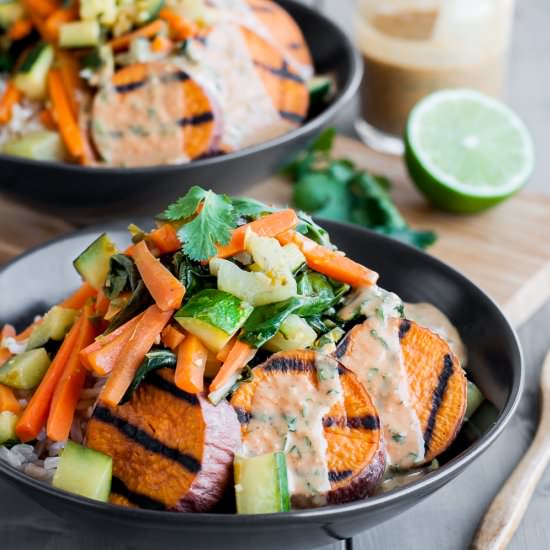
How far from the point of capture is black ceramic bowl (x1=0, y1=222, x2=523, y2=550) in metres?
2.18

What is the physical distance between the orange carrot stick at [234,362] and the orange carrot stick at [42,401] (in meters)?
0.51

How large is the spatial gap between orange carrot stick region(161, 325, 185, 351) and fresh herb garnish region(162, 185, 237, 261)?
20 cm

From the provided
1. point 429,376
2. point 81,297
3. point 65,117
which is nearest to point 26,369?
point 81,297

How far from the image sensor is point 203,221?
2559mm

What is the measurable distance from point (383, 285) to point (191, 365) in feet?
3.33

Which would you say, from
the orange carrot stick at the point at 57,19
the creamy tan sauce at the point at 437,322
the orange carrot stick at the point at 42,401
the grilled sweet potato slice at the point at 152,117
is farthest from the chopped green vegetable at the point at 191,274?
the orange carrot stick at the point at 57,19

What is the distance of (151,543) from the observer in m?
2.31

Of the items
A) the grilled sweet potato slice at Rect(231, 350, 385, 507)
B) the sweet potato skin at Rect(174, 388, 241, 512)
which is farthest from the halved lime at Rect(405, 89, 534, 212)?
the sweet potato skin at Rect(174, 388, 241, 512)

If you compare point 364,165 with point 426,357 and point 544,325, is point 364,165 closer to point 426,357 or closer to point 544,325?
point 544,325

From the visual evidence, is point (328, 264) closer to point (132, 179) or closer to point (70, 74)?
point (132, 179)

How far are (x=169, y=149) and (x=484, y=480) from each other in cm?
174

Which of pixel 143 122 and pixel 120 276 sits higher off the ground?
pixel 120 276

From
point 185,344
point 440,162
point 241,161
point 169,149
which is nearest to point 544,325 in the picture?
point 440,162

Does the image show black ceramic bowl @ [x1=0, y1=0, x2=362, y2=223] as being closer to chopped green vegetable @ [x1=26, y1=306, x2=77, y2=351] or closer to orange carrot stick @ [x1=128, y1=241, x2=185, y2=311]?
chopped green vegetable @ [x1=26, y1=306, x2=77, y2=351]
